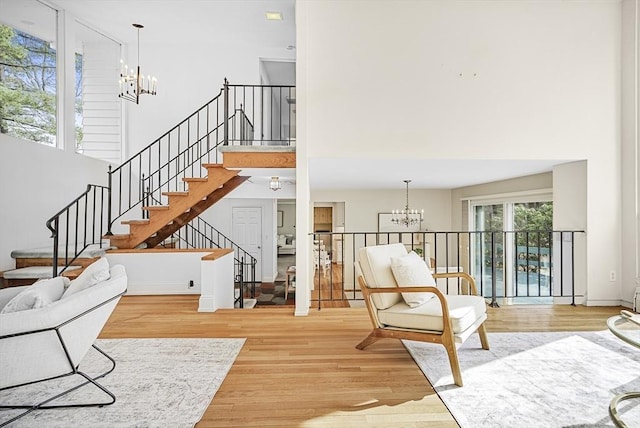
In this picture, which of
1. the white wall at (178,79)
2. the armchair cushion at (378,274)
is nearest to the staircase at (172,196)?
the white wall at (178,79)

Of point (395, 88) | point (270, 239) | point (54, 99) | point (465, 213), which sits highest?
point (54, 99)

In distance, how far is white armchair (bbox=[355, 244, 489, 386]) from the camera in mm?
2418

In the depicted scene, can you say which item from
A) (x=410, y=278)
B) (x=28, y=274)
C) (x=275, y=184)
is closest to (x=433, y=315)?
(x=410, y=278)

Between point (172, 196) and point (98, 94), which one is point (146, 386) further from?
point (98, 94)

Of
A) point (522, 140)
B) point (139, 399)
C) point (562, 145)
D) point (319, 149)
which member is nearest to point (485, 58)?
point (522, 140)

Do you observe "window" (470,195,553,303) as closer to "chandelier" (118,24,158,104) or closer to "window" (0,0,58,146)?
"chandelier" (118,24,158,104)

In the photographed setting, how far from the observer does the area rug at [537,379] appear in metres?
1.95

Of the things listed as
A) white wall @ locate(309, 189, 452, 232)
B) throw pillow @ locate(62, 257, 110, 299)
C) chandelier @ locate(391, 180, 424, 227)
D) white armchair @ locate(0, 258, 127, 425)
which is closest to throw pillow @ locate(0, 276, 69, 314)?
white armchair @ locate(0, 258, 127, 425)

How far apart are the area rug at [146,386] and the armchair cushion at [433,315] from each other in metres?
1.34

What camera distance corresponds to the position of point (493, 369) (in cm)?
251

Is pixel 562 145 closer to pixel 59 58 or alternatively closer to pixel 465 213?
pixel 465 213

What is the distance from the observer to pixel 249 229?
870cm

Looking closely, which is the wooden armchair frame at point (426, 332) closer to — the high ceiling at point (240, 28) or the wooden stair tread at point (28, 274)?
the high ceiling at point (240, 28)

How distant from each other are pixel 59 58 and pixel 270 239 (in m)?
5.46
